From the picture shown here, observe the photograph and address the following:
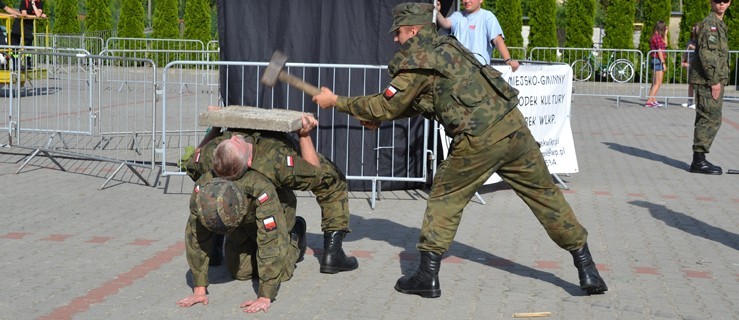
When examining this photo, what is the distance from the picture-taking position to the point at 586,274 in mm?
6258

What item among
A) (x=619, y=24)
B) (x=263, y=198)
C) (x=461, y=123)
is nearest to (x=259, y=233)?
(x=263, y=198)

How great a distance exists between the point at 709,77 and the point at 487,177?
228 inches

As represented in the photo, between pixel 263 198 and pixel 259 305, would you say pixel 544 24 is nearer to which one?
pixel 263 198

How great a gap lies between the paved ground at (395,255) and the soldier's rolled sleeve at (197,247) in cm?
19

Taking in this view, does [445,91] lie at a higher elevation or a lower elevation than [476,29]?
lower

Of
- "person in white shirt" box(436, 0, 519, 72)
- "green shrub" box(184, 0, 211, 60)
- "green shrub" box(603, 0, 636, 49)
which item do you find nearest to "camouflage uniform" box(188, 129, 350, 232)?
"person in white shirt" box(436, 0, 519, 72)

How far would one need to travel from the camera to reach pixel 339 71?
31.4 ft

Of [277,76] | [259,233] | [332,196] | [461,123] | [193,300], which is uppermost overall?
[277,76]

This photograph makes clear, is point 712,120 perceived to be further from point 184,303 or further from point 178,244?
point 184,303

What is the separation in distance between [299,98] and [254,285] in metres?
3.48

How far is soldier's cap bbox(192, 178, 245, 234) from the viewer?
5562mm

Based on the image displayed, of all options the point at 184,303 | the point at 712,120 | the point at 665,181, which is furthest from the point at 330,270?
the point at 712,120

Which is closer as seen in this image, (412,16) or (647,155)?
(412,16)

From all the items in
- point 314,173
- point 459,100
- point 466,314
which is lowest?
point 466,314
